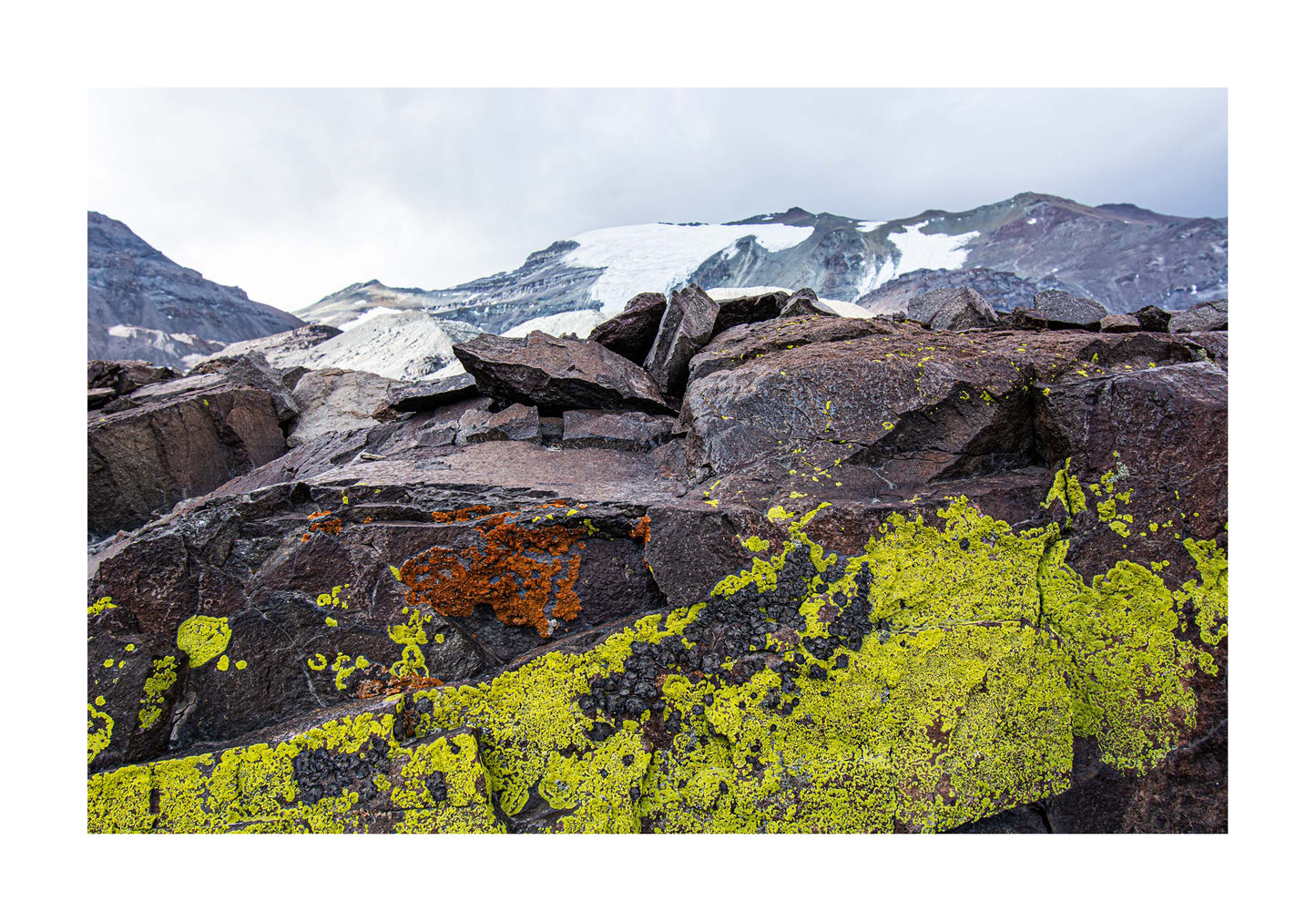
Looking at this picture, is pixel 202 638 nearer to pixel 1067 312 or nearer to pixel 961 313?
pixel 961 313

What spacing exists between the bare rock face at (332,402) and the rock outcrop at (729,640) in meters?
4.14

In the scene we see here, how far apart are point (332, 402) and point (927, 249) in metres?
30.9

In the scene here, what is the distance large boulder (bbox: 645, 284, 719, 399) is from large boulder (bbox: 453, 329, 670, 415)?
14.1 inches

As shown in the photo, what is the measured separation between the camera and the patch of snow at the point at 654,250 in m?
27.1

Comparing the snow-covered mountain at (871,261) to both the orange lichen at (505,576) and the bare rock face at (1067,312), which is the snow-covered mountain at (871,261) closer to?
the bare rock face at (1067,312)

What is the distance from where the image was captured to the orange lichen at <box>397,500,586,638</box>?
10.4 feet

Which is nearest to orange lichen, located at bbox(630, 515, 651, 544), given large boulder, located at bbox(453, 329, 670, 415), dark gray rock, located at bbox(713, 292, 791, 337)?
large boulder, located at bbox(453, 329, 670, 415)

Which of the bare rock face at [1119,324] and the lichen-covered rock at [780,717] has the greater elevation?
the bare rock face at [1119,324]

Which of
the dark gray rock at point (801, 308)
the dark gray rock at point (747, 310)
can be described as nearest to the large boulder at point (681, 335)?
the dark gray rock at point (747, 310)

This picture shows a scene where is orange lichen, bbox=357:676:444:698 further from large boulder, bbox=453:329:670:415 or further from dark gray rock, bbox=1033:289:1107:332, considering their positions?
dark gray rock, bbox=1033:289:1107:332

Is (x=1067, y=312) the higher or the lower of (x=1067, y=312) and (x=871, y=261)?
the lower

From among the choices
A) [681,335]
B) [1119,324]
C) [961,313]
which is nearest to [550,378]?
[681,335]

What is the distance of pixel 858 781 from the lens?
2951 millimetres

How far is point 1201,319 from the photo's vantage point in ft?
23.4
